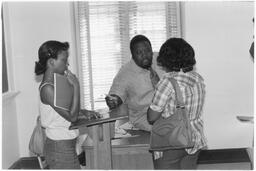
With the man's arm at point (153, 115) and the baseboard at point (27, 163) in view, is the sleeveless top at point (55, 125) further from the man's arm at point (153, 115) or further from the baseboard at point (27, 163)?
the baseboard at point (27, 163)

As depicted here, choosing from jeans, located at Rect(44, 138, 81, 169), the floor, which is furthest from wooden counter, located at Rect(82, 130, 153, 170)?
the floor

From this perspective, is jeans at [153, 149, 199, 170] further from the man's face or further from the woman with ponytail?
the man's face

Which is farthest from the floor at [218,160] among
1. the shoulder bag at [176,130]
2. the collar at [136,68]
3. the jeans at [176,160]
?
the shoulder bag at [176,130]

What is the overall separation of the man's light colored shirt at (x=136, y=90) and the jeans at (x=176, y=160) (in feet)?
3.74

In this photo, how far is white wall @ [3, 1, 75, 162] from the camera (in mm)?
4125

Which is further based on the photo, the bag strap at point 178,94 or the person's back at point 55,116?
the person's back at point 55,116

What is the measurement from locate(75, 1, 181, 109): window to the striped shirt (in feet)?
7.59

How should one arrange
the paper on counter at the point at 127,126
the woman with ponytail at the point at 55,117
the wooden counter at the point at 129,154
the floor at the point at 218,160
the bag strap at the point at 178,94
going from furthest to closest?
the floor at the point at 218,160
the paper on counter at the point at 127,126
the wooden counter at the point at 129,154
the woman with ponytail at the point at 55,117
the bag strap at the point at 178,94

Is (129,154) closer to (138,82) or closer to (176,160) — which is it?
(138,82)

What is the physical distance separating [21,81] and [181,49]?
8.67 ft

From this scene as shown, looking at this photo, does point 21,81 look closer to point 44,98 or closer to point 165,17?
point 165,17

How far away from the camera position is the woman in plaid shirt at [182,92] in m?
1.95

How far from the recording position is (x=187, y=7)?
414 centimetres

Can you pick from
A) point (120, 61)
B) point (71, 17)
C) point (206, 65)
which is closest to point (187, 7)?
point (206, 65)
